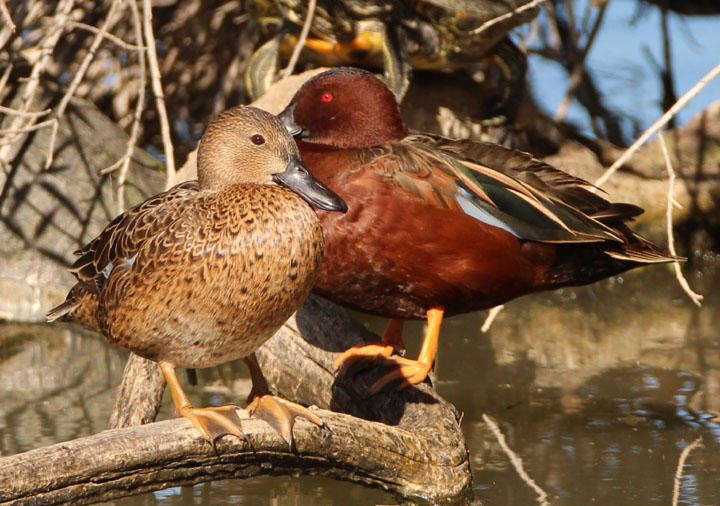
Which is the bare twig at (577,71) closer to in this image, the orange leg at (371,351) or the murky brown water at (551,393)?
the murky brown water at (551,393)

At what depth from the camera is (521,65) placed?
5.47 meters

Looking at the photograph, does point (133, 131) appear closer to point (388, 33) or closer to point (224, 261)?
point (388, 33)

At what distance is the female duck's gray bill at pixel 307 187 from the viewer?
95.7 inches

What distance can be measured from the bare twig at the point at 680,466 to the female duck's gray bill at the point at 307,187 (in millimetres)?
1242

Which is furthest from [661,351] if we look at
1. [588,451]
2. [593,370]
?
[588,451]

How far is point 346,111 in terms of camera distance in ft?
10.2

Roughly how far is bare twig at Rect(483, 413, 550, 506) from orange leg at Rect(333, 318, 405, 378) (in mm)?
400

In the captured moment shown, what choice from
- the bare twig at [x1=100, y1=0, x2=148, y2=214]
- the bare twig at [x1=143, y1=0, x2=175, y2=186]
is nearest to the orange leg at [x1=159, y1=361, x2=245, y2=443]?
the bare twig at [x1=143, y1=0, x2=175, y2=186]

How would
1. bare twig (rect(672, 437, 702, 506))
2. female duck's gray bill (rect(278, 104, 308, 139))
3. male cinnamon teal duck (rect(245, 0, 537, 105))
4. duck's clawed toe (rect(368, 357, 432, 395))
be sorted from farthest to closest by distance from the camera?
male cinnamon teal duck (rect(245, 0, 537, 105)) < female duck's gray bill (rect(278, 104, 308, 139)) < duck's clawed toe (rect(368, 357, 432, 395)) < bare twig (rect(672, 437, 702, 506))

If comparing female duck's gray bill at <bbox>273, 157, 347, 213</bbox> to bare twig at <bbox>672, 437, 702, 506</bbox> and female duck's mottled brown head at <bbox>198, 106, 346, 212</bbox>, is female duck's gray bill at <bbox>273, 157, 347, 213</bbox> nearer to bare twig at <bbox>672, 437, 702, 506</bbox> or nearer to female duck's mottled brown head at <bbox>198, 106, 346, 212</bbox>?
female duck's mottled brown head at <bbox>198, 106, 346, 212</bbox>

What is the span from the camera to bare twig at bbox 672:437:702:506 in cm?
287

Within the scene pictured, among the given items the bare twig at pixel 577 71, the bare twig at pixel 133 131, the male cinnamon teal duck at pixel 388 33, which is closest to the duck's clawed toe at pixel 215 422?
the bare twig at pixel 133 131

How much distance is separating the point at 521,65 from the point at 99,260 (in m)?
3.31

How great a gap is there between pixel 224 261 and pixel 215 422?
1.24ft
